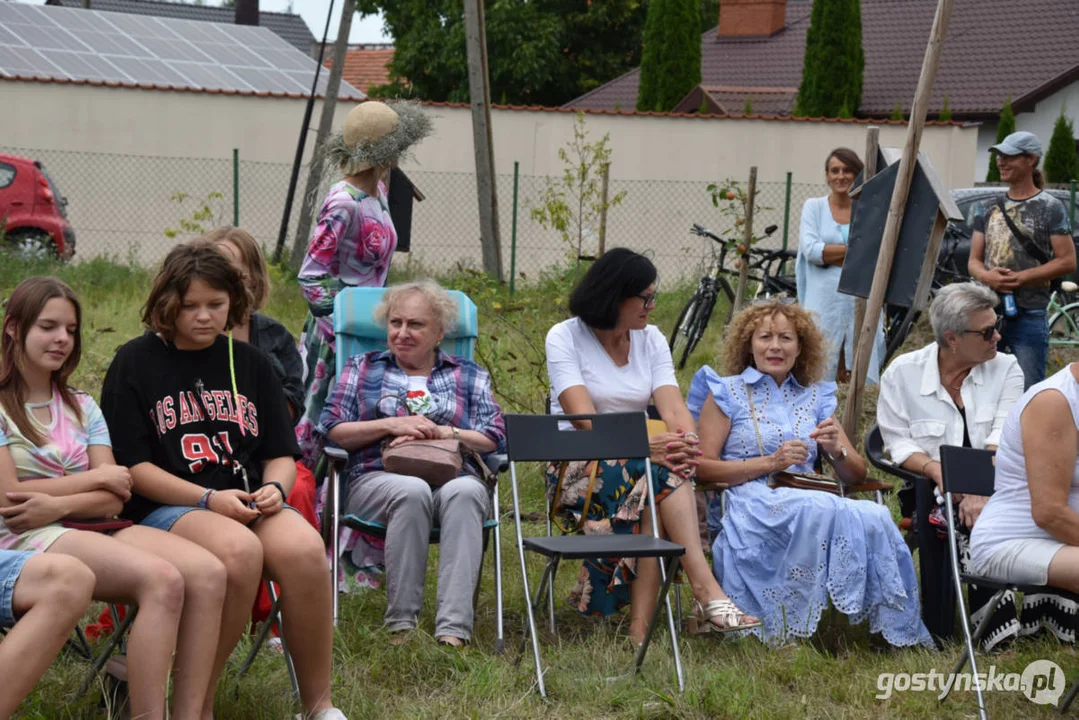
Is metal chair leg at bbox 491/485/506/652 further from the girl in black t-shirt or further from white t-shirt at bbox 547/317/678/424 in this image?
the girl in black t-shirt

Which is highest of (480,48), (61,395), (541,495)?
(480,48)

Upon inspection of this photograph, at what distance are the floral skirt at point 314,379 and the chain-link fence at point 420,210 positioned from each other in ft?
28.6

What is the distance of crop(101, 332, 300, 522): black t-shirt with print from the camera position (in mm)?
3877

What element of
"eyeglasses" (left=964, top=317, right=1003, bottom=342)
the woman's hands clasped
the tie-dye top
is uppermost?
"eyeglasses" (left=964, top=317, right=1003, bottom=342)

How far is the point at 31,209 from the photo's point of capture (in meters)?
13.0

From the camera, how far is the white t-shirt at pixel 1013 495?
4.09m

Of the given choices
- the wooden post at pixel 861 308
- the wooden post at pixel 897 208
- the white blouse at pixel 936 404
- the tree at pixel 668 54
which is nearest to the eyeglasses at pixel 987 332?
the white blouse at pixel 936 404

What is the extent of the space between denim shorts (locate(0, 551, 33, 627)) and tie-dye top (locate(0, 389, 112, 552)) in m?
0.15

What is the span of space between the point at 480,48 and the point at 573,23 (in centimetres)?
2073

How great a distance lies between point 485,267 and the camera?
1232 cm

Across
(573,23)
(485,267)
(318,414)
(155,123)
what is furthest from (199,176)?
(573,23)

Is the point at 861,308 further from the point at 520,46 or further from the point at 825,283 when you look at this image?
the point at 520,46

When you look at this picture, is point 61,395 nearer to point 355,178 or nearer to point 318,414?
point 318,414

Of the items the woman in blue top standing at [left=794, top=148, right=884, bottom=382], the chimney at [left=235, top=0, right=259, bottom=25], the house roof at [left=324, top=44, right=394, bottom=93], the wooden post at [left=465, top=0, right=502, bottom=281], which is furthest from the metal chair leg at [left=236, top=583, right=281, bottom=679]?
the house roof at [left=324, top=44, right=394, bottom=93]
